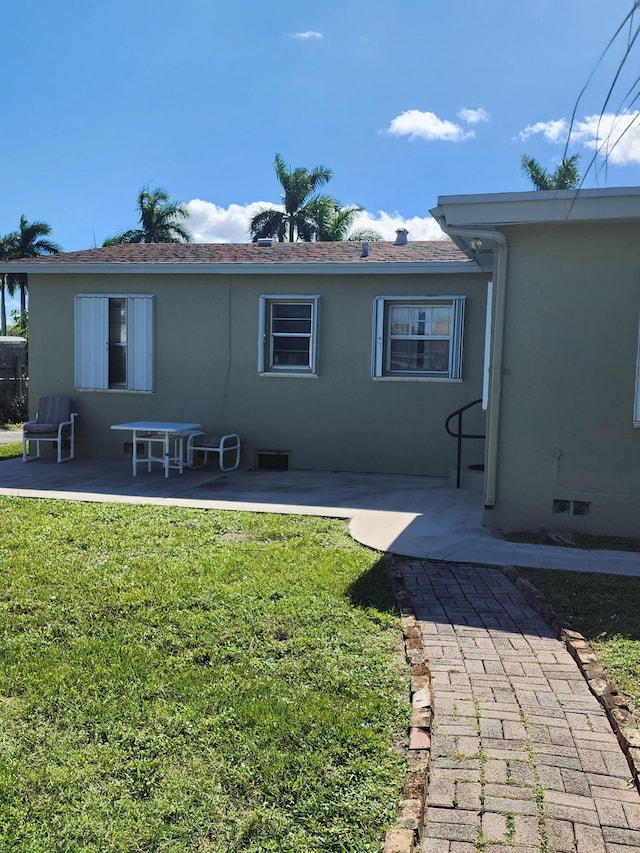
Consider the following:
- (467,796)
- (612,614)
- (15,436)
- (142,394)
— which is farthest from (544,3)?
(15,436)

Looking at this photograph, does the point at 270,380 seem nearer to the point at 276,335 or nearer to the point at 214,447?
the point at 276,335

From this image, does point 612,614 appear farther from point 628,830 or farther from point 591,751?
point 628,830

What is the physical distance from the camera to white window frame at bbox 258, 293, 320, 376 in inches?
413

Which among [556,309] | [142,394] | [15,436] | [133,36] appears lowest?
[15,436]

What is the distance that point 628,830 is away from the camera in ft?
7.66

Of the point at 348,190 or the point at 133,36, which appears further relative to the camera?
the point at 348,190

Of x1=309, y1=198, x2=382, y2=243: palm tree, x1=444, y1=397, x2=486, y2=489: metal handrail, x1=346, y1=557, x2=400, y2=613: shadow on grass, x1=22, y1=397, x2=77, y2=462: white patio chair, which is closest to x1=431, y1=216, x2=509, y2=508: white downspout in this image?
x1=346, y1=557, x2=400, y2=613: shadow on grass

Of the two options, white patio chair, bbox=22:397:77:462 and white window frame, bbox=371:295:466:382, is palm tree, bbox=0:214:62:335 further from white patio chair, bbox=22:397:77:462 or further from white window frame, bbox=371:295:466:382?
white window frame, bbox=371:295:466:382

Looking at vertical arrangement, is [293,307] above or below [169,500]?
above

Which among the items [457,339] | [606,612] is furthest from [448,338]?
[606,612]

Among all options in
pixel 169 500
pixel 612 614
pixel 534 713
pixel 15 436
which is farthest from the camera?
pixel 15 436

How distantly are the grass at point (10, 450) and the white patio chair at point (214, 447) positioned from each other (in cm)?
344

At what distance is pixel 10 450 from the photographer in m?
12.5

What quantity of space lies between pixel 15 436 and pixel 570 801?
1508 cm
